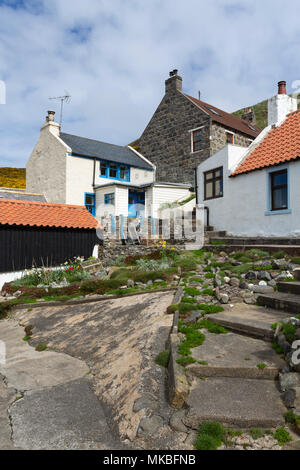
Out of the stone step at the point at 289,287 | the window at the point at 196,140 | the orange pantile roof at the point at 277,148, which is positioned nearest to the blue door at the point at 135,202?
the window at the point at 196,140

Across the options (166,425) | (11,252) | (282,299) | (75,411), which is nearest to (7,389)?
(75,411)

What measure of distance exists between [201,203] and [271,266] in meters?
8.07

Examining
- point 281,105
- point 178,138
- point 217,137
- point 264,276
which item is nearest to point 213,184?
point 281,105

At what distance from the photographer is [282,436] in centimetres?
307

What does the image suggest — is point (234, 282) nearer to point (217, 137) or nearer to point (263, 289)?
point (263, 289)

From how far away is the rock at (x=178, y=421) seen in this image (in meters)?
3.37

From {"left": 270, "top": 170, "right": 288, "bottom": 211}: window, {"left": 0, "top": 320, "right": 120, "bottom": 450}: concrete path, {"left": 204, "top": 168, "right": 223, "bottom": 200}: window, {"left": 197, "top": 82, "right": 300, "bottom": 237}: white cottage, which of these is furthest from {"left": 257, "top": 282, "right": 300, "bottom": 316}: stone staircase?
{"left": 204, "top": 168, "right": 223, "bottom": 200}: window

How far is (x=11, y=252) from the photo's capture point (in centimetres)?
1429

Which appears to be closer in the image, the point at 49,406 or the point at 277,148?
the point at 49,406

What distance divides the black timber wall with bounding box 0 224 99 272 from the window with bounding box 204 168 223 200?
6.44 metres

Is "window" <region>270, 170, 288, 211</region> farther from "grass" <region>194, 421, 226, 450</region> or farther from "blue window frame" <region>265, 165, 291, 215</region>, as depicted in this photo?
"grass" <region>194, 421, 226, 450</region>

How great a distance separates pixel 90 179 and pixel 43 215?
8.47m

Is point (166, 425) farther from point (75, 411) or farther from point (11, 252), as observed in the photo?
point (11, 252)

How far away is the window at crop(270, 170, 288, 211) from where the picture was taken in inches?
481
